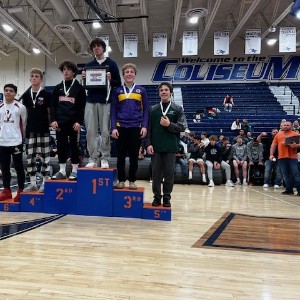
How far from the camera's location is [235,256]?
7.63 feet

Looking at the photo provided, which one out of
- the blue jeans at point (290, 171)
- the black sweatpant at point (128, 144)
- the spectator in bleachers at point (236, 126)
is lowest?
the blue jeans at point (290, 171)

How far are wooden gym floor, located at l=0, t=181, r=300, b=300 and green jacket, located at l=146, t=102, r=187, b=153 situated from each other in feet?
2.77

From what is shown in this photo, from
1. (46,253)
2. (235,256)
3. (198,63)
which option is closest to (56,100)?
(46,253)

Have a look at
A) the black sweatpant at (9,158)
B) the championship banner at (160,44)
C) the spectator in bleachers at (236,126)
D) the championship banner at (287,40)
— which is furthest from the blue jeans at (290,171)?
the championship banner at (160,44)

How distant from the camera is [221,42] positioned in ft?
36.0

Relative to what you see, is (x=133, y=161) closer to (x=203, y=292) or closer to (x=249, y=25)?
(x=203, y=292)

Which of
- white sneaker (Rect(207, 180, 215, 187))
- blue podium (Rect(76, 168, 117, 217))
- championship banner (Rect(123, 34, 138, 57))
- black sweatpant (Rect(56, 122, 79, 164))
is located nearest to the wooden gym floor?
blue podium (Rect(76, 168, 117, 217))

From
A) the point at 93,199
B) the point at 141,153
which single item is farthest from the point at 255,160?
the point at 93,199

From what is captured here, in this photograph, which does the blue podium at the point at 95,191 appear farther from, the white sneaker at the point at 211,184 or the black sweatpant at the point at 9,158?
the white sneaker at the point at 211,184

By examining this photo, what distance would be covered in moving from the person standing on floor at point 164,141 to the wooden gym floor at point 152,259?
0.44m

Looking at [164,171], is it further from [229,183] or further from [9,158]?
[229,183]

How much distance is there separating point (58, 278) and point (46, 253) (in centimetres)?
49

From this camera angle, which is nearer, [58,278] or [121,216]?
[58,278]

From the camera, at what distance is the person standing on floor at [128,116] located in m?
3.48
